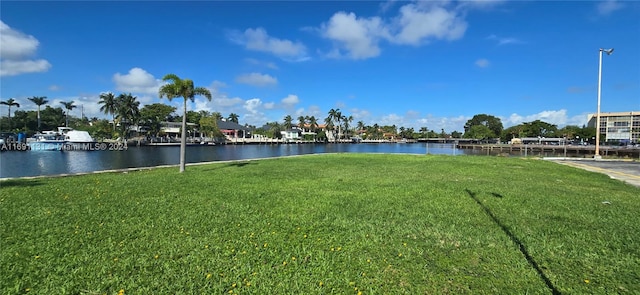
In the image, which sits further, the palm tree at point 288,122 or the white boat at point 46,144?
the palm tree at point 288,122

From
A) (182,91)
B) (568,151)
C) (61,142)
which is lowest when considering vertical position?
(568,151)

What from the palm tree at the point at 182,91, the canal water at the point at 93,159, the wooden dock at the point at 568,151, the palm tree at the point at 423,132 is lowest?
the canal water at the point at 93,159

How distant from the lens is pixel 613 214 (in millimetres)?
6918

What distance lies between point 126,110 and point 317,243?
301 feet

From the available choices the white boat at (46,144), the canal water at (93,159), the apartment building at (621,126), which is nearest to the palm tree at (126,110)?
the white boat at (46,144)

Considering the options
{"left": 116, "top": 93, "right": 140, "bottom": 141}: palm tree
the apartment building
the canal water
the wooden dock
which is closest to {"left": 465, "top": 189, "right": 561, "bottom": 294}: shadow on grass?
the canal water

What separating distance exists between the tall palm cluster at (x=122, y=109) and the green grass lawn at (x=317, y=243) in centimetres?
8408

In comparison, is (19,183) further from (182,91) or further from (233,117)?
(233,117)

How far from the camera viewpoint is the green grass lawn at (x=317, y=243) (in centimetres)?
377

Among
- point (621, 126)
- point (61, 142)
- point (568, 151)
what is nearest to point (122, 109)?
point (61, 142)

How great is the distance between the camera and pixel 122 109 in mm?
81250

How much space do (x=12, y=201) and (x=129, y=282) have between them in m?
6.93

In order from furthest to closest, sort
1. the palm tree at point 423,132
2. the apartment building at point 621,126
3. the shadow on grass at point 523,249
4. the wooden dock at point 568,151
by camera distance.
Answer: the palm tree at point 423,132
the apartment building at point 621,126
the wooden dock at point 568,151
the shadow on grass at point 523,249

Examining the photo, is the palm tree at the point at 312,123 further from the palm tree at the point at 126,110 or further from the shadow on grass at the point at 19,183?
the shadow on grass at the point at 19,183
